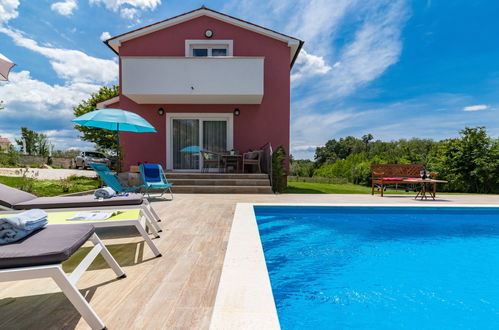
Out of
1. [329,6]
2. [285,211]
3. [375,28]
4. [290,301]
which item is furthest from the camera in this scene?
[375,28]

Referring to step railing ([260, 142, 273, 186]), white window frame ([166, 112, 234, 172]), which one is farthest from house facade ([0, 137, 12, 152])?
step railing ([260, 142, 273, 186])

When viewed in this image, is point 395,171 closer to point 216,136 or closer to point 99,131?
point 216,136

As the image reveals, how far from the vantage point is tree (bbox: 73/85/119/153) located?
20525 mm

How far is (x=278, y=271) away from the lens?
9.96 ft

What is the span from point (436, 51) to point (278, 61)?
14306 millimetres

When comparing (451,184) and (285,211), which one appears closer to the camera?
(285,211)

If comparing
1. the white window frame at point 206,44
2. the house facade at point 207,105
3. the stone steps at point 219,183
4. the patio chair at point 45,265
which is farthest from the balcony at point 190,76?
the patio chair at point 45,265

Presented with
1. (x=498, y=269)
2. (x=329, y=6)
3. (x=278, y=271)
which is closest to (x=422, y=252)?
(x=498, y=269)

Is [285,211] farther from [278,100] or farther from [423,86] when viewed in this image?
[423,86]

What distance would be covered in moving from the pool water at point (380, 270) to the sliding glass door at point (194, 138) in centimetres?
611

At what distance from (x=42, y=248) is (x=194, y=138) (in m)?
9.95

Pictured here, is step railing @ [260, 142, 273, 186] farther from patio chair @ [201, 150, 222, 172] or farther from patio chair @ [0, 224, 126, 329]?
patio chair @ [0, 224, 126, 329]

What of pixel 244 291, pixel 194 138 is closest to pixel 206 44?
pixel 194 138

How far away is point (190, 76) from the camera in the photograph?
9422mm
